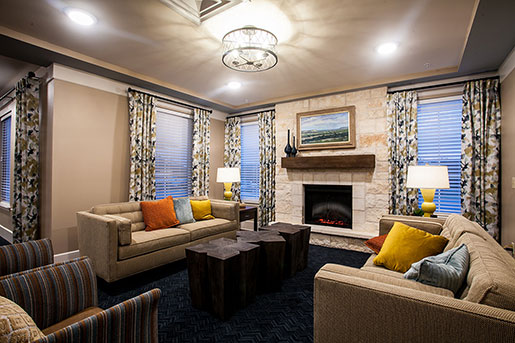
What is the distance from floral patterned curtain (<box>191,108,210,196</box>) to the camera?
5.14 metres

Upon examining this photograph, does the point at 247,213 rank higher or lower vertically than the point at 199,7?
lower

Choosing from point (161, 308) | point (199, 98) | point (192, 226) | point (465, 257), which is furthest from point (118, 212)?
point (465, 257)

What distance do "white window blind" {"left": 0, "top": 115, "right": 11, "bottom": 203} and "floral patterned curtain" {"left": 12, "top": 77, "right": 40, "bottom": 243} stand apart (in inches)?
83.5

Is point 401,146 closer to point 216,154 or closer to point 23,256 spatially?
point 216,154

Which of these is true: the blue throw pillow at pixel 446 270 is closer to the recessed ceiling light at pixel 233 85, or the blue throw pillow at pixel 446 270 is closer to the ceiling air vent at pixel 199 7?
the ceiling air vent at pixel 199 7

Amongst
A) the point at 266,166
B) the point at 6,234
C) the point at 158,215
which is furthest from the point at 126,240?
the point at 6,234

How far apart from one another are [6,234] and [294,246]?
556cm

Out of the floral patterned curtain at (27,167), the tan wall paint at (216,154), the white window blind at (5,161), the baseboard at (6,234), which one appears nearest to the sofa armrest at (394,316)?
the floral patterned curtain at (27,167)

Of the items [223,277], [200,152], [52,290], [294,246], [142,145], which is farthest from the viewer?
[200,152]

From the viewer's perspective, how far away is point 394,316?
1116 millimetres

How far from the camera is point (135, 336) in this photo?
98 cm

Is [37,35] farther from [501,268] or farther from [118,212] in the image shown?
[501,268]

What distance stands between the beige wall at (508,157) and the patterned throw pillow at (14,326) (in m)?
4.19

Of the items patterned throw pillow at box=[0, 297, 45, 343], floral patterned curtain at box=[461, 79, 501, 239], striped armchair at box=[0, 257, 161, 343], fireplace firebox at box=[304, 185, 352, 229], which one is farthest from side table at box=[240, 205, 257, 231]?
patterned throw pillow at box=[0, 297, 45, 343]
